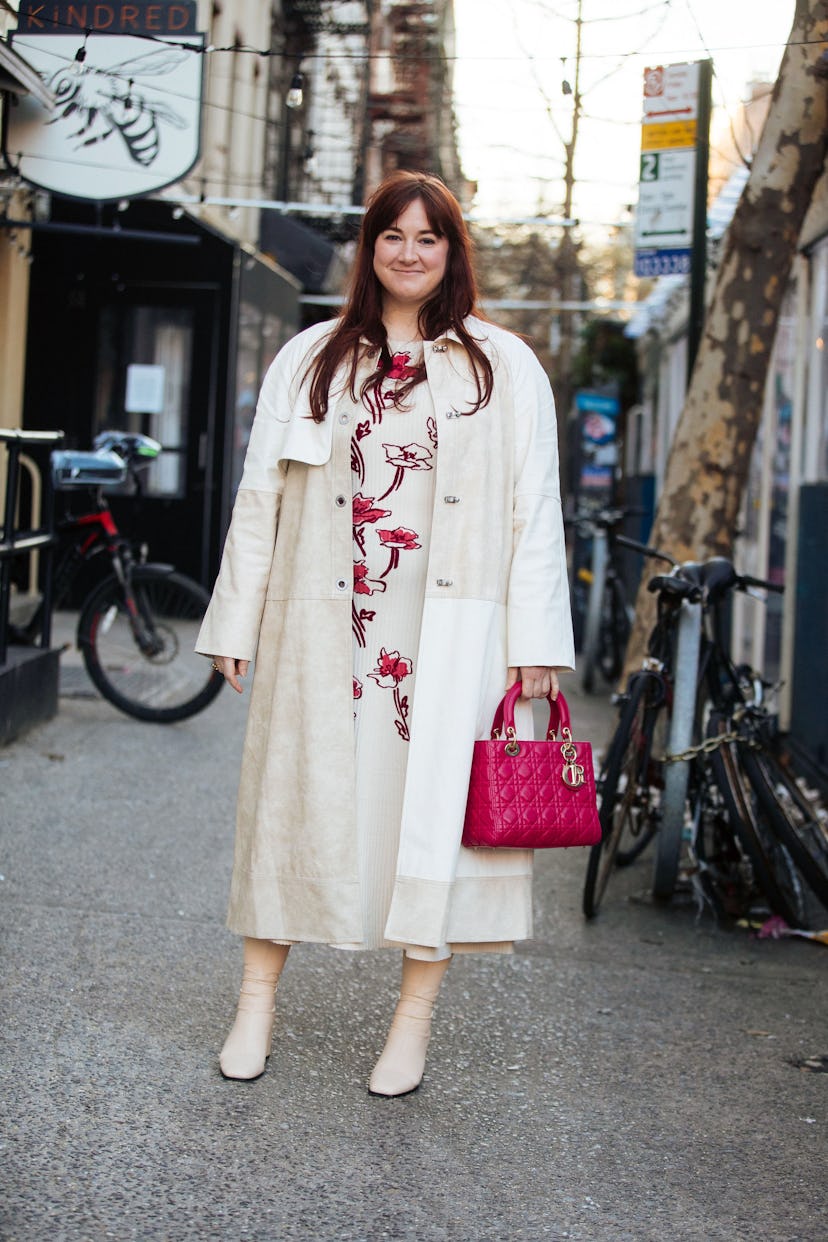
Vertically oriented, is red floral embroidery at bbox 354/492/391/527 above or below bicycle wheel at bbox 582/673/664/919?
above

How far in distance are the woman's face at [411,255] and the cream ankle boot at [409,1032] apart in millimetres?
1525

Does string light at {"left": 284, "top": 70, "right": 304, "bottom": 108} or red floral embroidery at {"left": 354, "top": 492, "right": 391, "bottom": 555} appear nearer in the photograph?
red floral embroidery at {"left": 354, "top": 492, "right": 391, "bottom": 555}

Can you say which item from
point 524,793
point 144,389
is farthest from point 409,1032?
point 144,389

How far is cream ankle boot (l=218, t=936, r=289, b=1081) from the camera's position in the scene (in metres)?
3.60

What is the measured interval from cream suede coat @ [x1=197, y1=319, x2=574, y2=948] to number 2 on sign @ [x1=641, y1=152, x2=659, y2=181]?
4.87 meters

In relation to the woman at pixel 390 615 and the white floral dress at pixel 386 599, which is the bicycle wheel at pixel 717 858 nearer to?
the woman at pixel 390 615

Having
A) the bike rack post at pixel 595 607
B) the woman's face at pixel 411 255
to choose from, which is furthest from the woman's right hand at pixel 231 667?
the bike rack post at pixel 595 607

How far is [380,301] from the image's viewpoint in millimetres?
3678

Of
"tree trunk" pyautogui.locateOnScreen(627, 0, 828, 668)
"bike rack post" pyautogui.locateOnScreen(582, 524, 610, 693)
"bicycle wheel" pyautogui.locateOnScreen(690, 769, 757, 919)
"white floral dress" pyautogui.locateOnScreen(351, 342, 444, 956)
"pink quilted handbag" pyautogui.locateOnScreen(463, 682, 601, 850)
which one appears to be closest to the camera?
"pink quilted handbag" pyautogui.locateOnScreen(463, 682, 601, 850)

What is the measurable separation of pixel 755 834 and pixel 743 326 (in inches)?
102

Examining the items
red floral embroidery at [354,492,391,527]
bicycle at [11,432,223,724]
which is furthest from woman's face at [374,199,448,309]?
bicycle at [11,432,223,724]

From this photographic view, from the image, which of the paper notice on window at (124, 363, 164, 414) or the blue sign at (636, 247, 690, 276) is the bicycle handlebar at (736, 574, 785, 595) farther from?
the paper notice on window at (124, 363, 164, 414)

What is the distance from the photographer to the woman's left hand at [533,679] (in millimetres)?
3502

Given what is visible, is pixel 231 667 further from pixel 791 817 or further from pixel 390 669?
pixel 791 817
